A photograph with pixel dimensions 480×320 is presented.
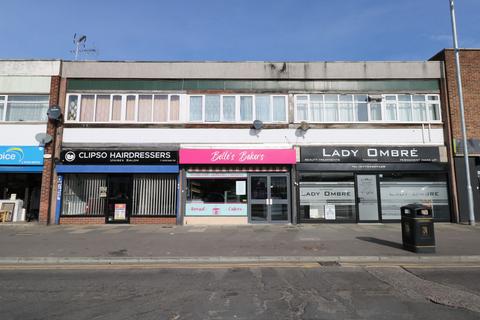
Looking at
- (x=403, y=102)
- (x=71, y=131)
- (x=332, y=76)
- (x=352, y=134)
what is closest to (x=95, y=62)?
(x=71, y=131)

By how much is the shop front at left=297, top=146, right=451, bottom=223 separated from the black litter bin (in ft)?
19.1

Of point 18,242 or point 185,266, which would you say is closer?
point 185,266

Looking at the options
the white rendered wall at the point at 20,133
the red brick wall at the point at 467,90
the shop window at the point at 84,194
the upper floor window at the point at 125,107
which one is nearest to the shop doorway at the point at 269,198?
the upper floor window at the point at 125,107

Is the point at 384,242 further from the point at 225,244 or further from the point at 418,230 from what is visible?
the point at 225,244

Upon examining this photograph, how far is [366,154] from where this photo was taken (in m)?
15.7

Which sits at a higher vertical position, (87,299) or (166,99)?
(166,99)

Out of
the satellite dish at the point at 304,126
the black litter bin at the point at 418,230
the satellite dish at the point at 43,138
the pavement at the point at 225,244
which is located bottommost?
the pavement at the point at 225,244

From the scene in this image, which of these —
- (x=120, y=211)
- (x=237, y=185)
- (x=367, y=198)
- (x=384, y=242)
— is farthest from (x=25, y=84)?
(x=367, y=198)

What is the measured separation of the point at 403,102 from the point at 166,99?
11.6 metres

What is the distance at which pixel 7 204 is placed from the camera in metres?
16.0

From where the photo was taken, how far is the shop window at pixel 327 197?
15617 mm

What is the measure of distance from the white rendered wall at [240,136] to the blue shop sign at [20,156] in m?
1.45

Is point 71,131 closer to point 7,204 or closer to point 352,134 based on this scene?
point 7,204

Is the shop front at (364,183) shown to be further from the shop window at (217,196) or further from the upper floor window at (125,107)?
the upper floor window at (125,107)
